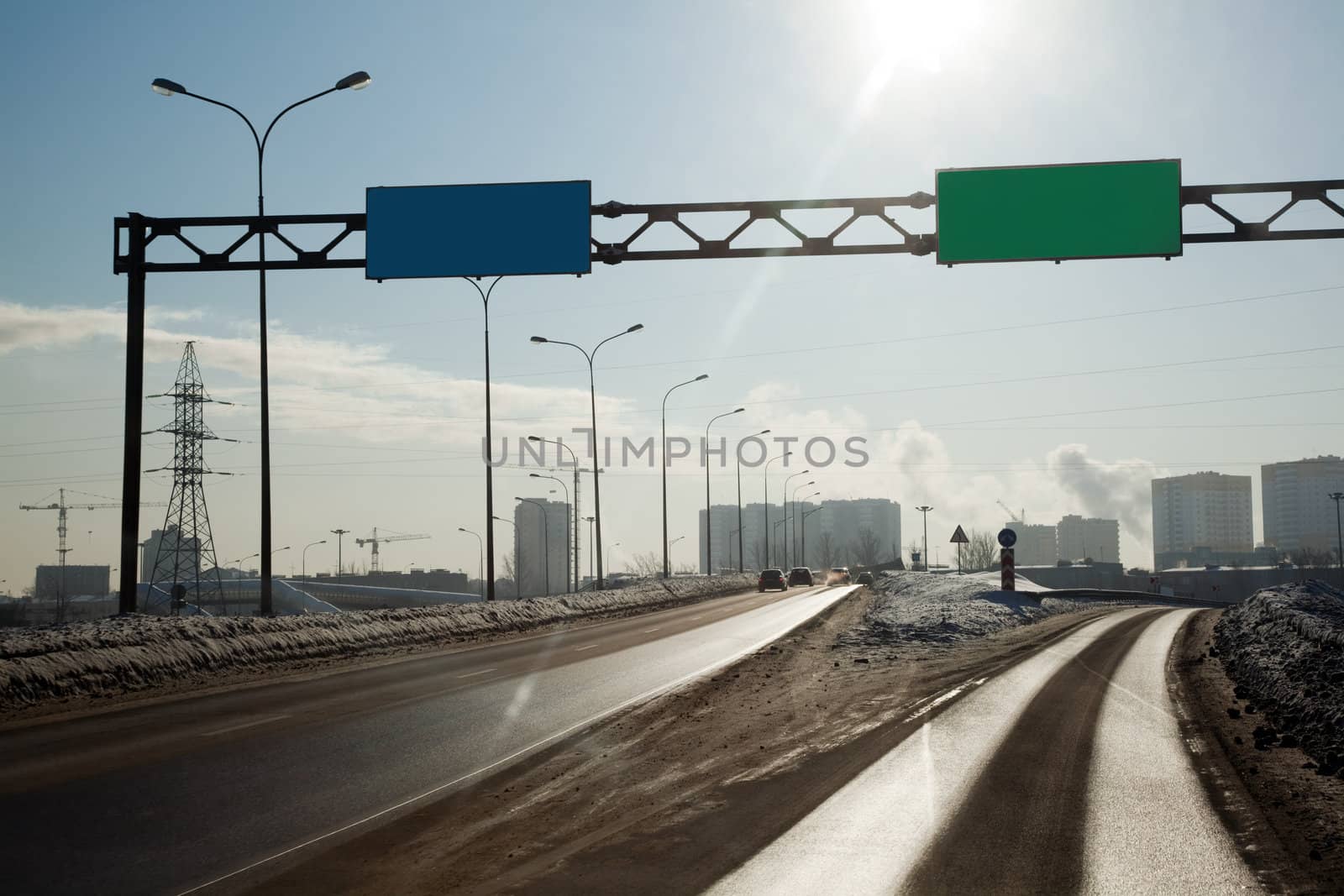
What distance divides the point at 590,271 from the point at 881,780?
12208 mm

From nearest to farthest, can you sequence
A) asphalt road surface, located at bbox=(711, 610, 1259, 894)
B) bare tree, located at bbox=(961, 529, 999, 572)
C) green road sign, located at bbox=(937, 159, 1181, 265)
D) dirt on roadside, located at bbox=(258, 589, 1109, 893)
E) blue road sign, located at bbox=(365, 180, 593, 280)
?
asphalt road surface, located at bbox=(711, 610, 1259, 894) < dirt on roadside, located at bbox=(258, 589, 1109, 893) < green road sign, located at bbox=(937, 159, 1181, 265) < blue road sign, located at bbox=(365, 180, 593, 280) < bare tree, located at bbox=(961, 529, 999, 572)

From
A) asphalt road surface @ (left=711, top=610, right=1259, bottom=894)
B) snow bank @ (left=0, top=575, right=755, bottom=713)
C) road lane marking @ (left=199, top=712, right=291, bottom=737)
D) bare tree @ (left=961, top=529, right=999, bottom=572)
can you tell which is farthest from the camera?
bare tree @ (left=961, top=529, right=999, bottom=572)

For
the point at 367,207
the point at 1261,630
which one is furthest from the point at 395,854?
the point at 1261,630

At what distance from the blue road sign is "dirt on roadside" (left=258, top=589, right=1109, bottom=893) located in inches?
311

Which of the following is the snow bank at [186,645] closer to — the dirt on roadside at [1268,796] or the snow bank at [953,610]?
the snow bank at [953,610]

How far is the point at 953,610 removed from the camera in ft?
107

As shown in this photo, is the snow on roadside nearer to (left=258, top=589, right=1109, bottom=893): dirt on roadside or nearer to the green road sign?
the green road sign

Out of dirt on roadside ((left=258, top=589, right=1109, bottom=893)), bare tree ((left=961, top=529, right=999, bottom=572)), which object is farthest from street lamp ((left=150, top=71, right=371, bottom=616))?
bare tree ((left=961, top=529, right=999, bottom=572))

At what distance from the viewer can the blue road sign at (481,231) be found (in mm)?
19938

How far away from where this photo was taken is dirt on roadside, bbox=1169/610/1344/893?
22.7ft

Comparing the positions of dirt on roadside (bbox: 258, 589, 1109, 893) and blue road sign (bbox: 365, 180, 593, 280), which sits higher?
blue road sign (bbox: 365, 180, 593, 280)

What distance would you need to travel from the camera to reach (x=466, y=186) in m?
20.0

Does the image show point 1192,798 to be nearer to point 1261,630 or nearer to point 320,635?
point 1261,630

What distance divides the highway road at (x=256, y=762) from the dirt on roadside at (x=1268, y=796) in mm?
5925
